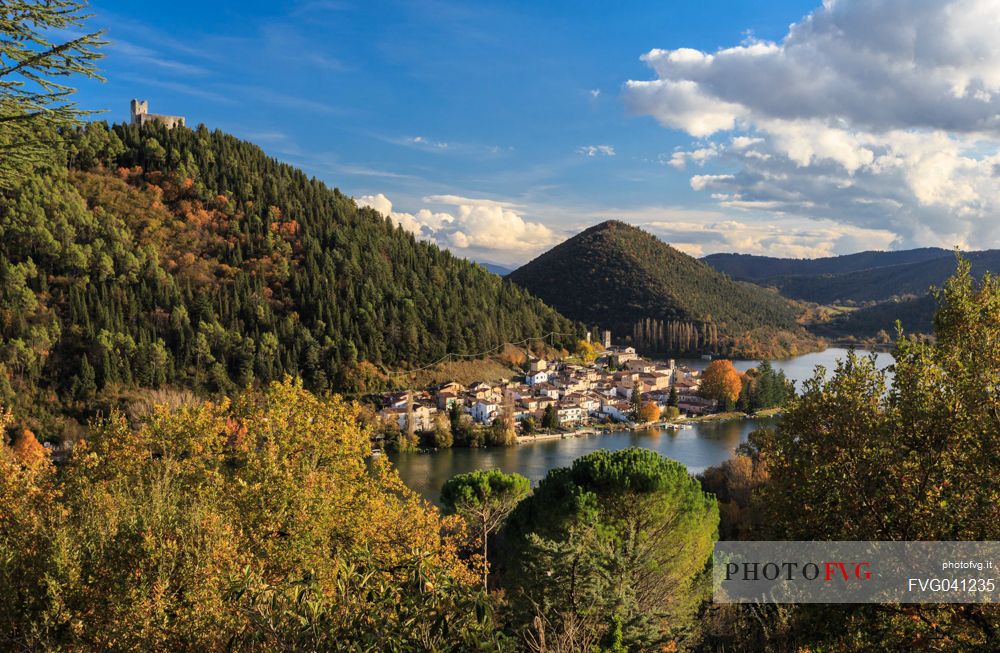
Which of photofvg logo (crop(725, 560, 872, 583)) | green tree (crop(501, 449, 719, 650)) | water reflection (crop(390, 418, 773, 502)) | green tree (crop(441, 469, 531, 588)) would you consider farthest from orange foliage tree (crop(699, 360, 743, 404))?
photofvg logo (crop(725, 560, 872, 583))

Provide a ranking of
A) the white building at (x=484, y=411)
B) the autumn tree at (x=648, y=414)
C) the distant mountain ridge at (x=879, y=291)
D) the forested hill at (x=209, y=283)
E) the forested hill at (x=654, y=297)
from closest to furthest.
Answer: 1. the forested hill at (x=209, y=283)
2. the white building at (x=484, y=411)
3. the autumn tree at (x=648, y=414)
4. the forested hill at (x=654, y=297)
5. the distant mountain ridge at (x=879, y=291)

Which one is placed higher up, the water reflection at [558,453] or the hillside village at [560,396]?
the hillside village at [560,396]

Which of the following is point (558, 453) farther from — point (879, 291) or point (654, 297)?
point (879, 291)

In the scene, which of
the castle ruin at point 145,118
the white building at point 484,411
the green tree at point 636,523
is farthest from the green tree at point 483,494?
the castle ruin at point 145,118

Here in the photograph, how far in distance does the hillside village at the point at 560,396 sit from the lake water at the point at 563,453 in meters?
3.49

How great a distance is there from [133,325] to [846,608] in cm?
4888

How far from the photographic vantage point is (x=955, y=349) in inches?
191

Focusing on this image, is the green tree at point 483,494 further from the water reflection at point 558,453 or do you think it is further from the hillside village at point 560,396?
the hillside village at point 560,396

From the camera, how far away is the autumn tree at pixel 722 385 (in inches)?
1982

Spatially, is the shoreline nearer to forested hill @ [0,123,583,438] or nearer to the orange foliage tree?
the orange foliage tree

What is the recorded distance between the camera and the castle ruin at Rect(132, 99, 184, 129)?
65.9 meters

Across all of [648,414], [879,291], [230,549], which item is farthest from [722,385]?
[879,291]

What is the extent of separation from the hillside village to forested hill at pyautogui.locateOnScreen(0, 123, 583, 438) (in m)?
5.73

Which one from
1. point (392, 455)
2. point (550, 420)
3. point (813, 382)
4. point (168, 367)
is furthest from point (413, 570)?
point (168, 367)
